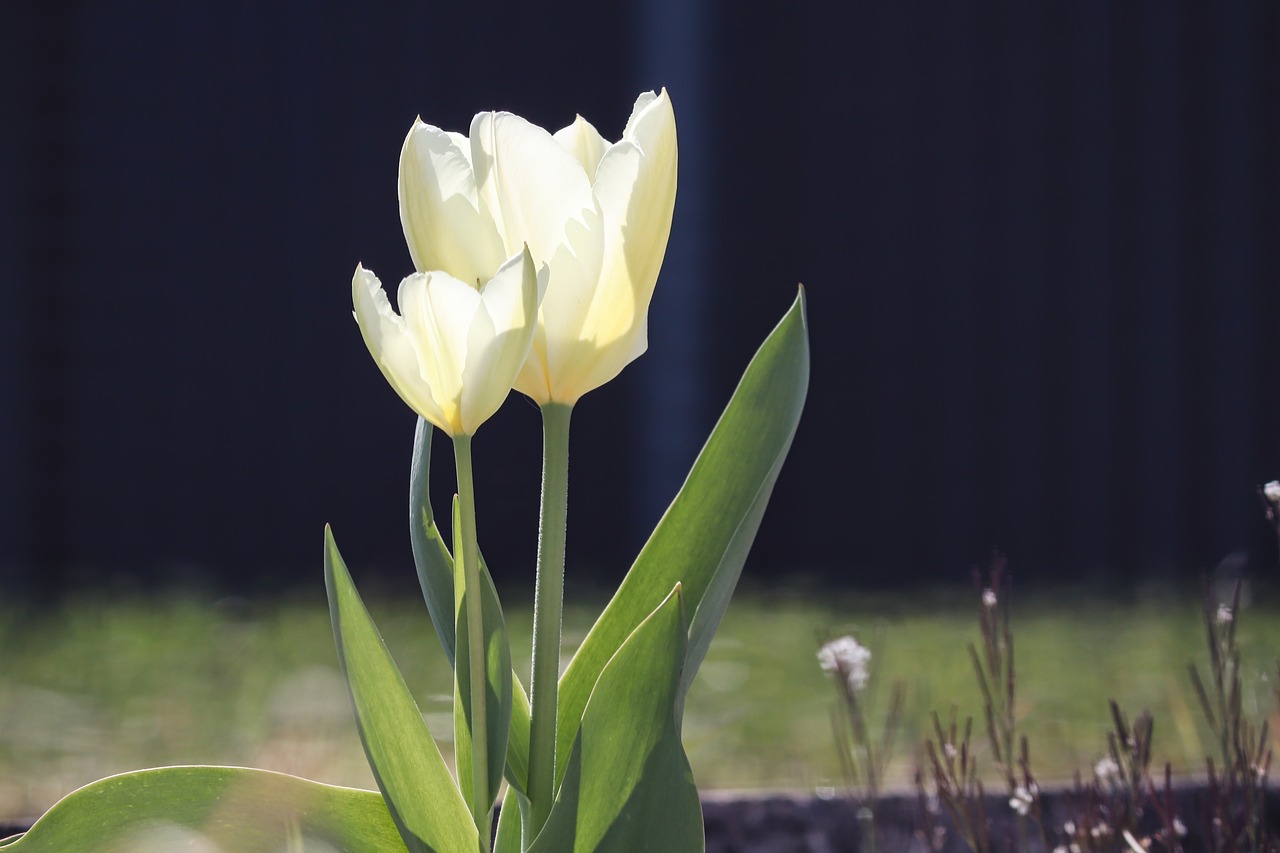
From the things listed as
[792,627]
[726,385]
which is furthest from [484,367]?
[726,385]

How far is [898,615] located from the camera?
295 centimetres

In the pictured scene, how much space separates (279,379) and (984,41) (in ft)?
7.68

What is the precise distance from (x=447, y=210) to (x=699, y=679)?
75.3 inches

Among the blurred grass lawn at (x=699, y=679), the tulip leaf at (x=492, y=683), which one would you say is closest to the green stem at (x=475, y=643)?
the tulip leaf at (x=492, y=683)

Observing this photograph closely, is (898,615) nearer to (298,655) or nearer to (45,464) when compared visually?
(298,655)

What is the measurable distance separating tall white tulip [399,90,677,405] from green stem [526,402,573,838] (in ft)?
0.17

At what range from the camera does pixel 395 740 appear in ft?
2.23

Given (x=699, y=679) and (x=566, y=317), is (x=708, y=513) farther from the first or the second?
(x=699, y=679)

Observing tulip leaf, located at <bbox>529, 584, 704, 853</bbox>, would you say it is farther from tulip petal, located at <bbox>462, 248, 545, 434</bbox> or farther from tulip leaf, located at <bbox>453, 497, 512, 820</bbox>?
tulip petal, located at <bbox>462, 248, 545, 434</bbox>

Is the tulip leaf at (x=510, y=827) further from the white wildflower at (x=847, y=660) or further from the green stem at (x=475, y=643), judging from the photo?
the white wildflower at (x=847, y=660)

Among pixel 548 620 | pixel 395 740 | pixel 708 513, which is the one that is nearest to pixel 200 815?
pixel 395 740

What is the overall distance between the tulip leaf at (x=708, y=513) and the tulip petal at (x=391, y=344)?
0.17m

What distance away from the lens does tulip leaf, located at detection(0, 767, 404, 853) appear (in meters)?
0.70

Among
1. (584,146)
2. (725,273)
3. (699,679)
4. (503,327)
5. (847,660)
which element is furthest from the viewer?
(725,273)
